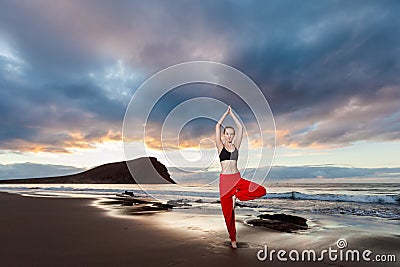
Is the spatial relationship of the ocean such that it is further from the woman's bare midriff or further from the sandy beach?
the woman's bare midriff

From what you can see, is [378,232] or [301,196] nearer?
[378,232]

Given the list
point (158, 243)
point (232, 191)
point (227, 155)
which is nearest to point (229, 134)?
point (227, 155)

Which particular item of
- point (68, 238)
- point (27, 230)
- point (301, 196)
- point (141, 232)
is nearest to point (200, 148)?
point (141, 232)

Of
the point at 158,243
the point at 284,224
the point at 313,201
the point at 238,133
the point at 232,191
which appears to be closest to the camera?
the point at 232,191

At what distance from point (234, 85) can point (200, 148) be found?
Answer: 178 cm

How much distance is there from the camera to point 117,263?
4.76 metres

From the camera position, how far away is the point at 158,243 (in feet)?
21.1

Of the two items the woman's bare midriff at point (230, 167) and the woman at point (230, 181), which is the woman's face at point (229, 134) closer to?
the woman at point (230, 181)

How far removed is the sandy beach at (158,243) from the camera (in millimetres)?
4945

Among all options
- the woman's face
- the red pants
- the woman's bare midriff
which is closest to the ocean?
the red pants

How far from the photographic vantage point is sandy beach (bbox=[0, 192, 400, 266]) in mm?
4945

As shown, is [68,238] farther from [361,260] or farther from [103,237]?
[361,260]

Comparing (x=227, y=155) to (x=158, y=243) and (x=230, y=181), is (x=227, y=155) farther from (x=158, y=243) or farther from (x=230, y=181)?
(x=158, y=243)

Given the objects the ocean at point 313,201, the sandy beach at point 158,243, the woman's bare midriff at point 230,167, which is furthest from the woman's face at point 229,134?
the ocean at point 313,201
